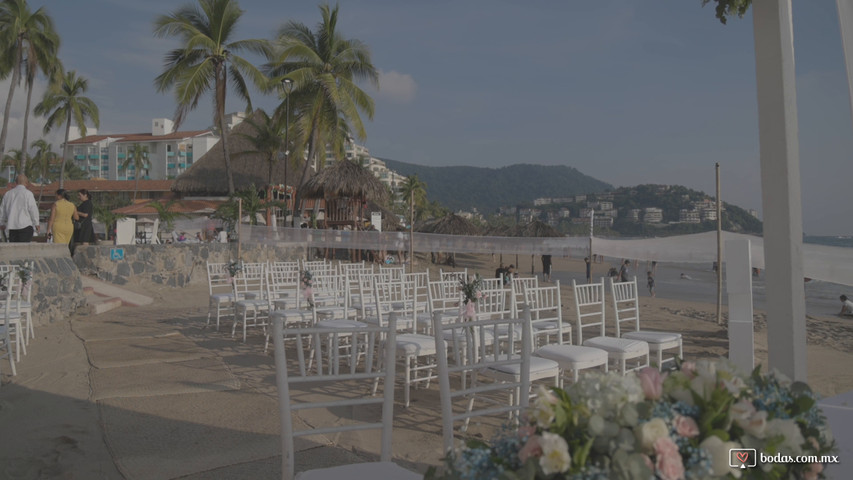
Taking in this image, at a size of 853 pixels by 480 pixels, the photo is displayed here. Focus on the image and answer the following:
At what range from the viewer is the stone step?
933 cm

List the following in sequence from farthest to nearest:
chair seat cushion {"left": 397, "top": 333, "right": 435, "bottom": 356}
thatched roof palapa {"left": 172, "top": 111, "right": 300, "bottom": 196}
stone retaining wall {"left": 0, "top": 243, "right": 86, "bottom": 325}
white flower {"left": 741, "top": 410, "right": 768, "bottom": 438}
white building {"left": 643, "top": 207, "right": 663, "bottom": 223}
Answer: white building {"left": 643, "top": 207, "right": 663, "bottom": 223} → thatched roof palapa {"left": 172, "top": 111, "right": 300, "bottom": 196} → stone retaining wall {"left": 0, "top": 243, "right": 86, "bottom": 325} → chair seat cushion {"left": 397, "top": 333, "right": 435, "bottom": 356} → white flower {"left": 741, "top": 410, "right": 768, "bottom": 438}

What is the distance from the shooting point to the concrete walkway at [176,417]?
3.15 metres

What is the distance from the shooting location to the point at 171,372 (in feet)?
17.3

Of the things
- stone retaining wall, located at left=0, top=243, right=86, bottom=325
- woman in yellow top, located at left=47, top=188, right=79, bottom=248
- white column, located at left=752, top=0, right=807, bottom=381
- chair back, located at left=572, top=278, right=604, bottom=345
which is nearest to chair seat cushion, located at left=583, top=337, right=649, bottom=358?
chair back, located at left=572, top=278, right=604, bottom=345

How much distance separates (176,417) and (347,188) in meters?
14.8

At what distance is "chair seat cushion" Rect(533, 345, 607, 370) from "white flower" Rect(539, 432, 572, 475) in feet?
10.3

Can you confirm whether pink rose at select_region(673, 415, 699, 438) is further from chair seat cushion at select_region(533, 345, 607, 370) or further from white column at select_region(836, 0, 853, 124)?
chair seat cushion at select_region(533, 345, 607, 370)

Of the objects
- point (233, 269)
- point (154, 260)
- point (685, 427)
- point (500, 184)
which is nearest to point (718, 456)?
point (685, 427)

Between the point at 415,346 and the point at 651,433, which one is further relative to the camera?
the point at 415,346

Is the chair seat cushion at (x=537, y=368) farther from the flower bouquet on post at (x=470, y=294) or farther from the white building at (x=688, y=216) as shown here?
the white building at (x=688, y=216)

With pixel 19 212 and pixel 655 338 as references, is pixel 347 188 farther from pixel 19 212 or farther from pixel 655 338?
pixel 655 338

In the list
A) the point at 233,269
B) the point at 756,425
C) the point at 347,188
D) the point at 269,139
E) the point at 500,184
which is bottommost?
the point at 756,425

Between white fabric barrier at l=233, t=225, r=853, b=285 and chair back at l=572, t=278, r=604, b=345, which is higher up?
white fabric barrier at l=233, t=225, r=853, b=285

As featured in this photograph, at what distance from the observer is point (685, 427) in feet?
3.36
